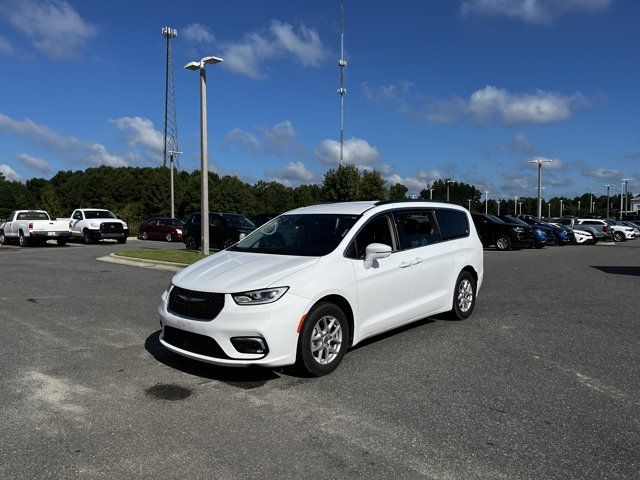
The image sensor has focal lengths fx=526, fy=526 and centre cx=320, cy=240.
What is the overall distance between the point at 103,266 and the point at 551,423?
13952 mm

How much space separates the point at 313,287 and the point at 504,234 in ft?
68.6

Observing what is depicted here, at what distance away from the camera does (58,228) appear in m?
25.0

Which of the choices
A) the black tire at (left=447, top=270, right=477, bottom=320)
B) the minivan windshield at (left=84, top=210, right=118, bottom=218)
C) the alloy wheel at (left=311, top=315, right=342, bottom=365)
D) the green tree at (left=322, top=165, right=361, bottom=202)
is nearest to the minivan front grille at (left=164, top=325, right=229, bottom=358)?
the alloy wheel at (left=311, top=315, right=342, bottom=365)

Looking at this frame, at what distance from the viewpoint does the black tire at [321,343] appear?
16.1 feet

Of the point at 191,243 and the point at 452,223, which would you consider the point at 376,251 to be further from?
the point at 191,243

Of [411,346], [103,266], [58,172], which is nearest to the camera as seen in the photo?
[411,346]

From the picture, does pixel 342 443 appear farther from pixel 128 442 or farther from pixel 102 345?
pixel 102 345

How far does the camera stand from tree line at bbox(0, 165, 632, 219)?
64562 mm

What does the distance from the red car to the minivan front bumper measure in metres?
24.8

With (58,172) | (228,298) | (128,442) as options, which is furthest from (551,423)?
(58,172)

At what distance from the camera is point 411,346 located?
20.5ft

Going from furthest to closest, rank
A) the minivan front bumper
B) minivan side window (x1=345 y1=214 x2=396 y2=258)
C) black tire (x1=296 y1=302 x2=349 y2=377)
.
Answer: minivan side window (x1=345 y1=214 x2=396 y2=258), black tire (x1=296 y1=302 x2=349 y2=377), the minivan front bumper

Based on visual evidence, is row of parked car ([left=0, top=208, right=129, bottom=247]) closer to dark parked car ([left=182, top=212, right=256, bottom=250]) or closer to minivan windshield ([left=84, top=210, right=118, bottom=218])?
minivan windshield ([left=84, top=210, right=118, bottom=218])

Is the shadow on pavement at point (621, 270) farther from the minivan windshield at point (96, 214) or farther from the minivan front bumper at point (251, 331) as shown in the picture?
the minivan windshield at point (96, 214)
